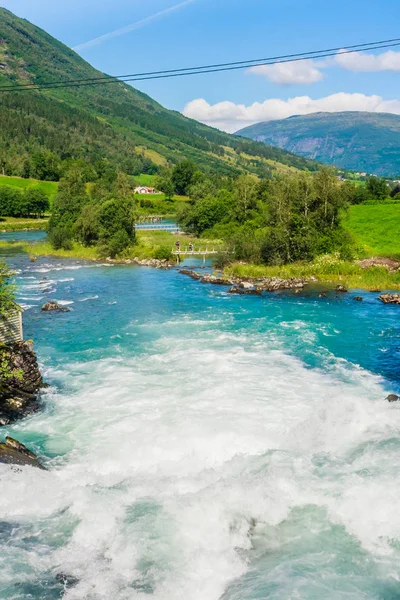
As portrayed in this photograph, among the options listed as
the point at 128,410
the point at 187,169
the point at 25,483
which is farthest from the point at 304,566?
the point at 187,169

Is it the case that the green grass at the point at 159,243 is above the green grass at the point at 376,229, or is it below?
below

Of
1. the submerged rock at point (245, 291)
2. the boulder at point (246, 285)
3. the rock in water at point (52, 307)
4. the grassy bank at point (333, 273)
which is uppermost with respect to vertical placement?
the grassy bank at point (333, 273)

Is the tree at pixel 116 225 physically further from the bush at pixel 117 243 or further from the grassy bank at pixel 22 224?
the grassy bank at pixel 22 224

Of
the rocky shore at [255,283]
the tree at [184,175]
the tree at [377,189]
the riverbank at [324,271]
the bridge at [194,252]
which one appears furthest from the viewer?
the tree at [184,175]

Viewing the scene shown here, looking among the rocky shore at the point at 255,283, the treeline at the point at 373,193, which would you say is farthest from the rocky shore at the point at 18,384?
the treeline at the point at 373,193

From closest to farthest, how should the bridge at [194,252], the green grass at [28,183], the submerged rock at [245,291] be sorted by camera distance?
the submerged rock at [245,291], the bridge at [194,252], the green grass at [28,183]

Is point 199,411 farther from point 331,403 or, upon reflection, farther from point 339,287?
point 339,287

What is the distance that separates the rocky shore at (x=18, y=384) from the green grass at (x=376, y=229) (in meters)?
42.3

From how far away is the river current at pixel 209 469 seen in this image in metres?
11.0

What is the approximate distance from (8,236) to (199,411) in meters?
83.4

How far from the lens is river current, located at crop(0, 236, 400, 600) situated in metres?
11.0

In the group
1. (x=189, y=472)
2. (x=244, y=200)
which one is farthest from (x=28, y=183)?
(x=189, y=472)

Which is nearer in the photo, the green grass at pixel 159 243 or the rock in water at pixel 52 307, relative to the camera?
the rock in water at pixel 52 307

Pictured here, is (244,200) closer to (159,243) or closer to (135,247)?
(159,243)
